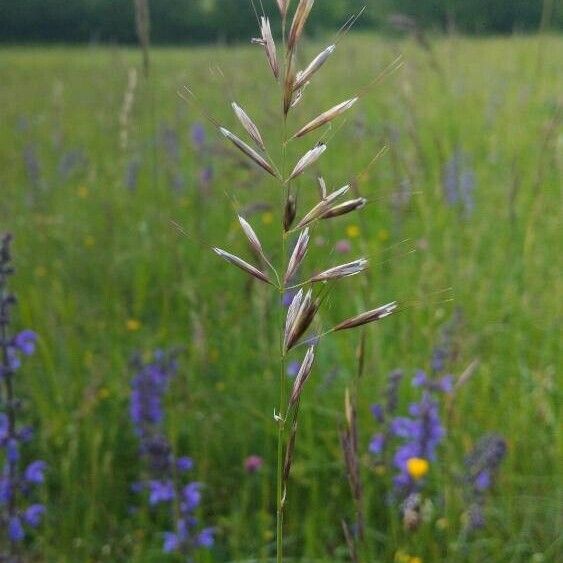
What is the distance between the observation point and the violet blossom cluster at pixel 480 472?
5.09 ft

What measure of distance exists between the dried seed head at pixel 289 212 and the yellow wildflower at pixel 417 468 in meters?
1.15

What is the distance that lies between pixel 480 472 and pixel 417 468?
0.14 m

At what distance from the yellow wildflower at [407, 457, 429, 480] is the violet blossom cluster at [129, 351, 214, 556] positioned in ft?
1.40

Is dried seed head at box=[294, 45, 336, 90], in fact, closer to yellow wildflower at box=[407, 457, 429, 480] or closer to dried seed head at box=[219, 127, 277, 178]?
dried seed head at box=[219, 127, 277, 178]

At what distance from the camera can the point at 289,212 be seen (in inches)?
24.3

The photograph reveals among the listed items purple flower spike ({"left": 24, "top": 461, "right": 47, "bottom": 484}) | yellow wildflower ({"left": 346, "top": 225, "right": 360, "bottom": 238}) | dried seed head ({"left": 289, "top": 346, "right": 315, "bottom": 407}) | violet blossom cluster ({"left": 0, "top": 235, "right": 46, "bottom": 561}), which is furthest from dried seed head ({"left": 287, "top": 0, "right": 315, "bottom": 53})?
yellow wildflower ({"left": 346, "top": 225, "right": 360, "bottom": 238})

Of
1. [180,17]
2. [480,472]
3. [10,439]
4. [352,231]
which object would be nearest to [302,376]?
[480,472]

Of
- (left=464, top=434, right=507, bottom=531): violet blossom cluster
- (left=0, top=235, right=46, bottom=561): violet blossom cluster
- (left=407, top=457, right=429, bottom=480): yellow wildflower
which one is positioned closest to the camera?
(left=0, top=235, right=46, bottom=561): violet blossom cluster

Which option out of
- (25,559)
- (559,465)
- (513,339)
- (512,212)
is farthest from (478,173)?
(25,559)

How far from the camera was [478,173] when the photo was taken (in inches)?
160

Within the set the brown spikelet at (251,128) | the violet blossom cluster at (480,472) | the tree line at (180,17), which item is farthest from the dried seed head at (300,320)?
the tree line at (180,17)

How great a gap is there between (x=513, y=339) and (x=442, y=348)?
55cm

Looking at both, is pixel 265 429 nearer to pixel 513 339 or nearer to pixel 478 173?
pixel 513 339

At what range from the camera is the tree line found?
64.0 feet
